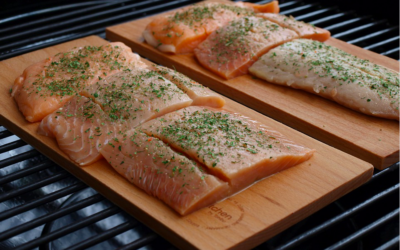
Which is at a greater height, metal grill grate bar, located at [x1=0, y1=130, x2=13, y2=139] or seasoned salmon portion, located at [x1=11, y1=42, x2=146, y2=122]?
seasoned salmon portion, located at [x1=11, y1=42, x2=146, y2=122]

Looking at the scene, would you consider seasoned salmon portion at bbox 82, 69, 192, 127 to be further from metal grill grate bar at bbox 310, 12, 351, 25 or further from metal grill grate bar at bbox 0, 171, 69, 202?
metal grill grate bar at bbox 310, 12, 351, 25

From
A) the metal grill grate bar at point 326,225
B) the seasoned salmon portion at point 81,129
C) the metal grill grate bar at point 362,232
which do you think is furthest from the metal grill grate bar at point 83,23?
the metal grill grate bar at point 362,232

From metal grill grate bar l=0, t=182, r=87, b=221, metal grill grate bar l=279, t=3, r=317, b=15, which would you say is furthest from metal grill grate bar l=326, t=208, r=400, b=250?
metal grill grate bar l=279, t=3, r=317, b=15

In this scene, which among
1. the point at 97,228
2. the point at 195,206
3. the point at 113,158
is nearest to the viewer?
the point at 195,206

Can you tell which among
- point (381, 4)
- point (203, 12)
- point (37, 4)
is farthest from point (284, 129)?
point (37, 4)

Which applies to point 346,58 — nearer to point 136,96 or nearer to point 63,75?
point 136,96

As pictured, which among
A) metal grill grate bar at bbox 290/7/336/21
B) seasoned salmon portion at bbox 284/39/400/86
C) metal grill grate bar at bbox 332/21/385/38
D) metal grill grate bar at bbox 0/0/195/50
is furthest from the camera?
metal grill grate bar at bbox 290/7/336/21

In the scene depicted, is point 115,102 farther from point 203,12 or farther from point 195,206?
point 203,12
